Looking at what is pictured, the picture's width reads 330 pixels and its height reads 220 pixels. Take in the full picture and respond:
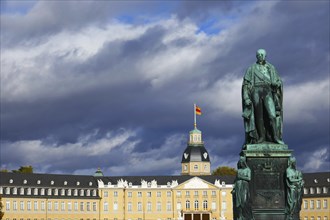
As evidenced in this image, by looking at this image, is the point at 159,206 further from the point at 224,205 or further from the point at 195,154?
the point at 195,154

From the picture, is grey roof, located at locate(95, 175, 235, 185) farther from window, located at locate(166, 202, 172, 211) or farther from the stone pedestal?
the stone pedestal

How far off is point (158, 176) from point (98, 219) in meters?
17.4

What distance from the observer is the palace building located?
143 meters

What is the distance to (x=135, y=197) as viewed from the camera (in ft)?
512

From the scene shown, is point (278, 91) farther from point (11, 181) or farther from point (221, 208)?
point (221, 208)

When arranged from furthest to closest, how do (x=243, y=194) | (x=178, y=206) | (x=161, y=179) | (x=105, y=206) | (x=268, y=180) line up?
(x=161, y=179) → (x=178, y=206) → (x=105, y=206) → (x=268, y=180) → (x=243, y=194)

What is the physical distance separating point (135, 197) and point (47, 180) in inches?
808

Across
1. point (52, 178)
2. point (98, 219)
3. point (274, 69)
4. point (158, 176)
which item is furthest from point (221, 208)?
point (274, 69)

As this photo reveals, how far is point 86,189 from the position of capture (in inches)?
5984

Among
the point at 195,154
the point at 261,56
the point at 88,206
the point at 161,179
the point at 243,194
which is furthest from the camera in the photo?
the point at 195,154

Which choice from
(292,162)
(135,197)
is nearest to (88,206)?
(135,197)

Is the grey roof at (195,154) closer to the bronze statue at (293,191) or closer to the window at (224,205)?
the window at (224,205)

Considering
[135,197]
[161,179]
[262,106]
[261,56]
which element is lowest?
[262,106]

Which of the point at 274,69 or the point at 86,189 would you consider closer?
the point at 274,69
